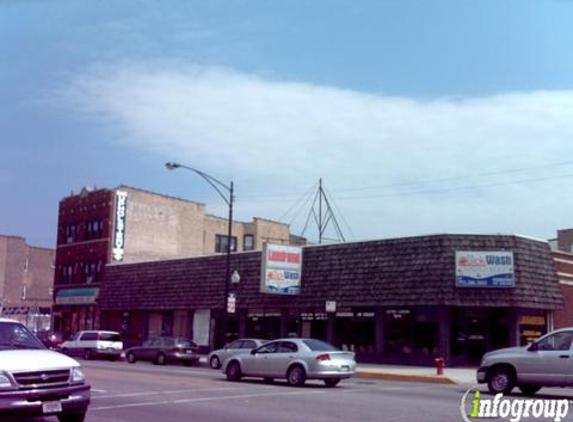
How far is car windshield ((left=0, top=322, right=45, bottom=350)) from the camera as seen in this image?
1249 centimetres

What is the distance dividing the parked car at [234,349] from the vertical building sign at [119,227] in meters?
22.7

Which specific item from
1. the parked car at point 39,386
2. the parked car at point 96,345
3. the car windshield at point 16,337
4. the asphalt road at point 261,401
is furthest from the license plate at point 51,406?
the parked car at point 96,345

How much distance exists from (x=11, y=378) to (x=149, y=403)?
229 inches

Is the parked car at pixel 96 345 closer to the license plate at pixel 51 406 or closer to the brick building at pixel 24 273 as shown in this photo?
the license plate at pixel 51 406

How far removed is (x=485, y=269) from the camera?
32656 millimetres

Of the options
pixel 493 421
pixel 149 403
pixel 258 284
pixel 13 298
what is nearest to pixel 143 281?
pixel 258 284

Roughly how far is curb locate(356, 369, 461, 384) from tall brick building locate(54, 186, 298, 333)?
28132 mm

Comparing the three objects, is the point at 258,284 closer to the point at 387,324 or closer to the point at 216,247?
the point at 387,324

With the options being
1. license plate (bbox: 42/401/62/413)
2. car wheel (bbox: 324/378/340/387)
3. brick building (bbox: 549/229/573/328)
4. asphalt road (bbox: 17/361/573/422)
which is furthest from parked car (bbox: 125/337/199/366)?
license plate (bbox: 42/401/62/413)

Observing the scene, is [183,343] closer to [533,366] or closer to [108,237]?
[533,366]

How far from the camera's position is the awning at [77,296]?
53.3 metres

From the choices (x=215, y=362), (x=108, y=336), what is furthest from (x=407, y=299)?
(x=108, y=336)

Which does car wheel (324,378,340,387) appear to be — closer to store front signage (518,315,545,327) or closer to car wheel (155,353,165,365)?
store front signage (518,315,545,327)

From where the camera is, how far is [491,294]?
32.6 meters
